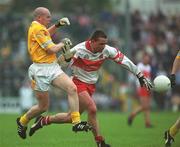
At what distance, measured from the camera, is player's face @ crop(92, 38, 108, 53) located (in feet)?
48.9

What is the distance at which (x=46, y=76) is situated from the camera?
598 inches

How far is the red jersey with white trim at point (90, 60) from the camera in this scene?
15125 mm

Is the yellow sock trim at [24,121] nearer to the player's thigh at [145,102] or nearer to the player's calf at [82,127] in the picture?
the player's calf at [82,127]

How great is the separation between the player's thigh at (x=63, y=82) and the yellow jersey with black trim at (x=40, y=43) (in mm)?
429

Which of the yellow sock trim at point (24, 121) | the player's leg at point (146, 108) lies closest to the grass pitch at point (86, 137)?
the player's leg at point (146, 108)

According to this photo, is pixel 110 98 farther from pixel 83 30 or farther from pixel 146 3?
pixel 146 3

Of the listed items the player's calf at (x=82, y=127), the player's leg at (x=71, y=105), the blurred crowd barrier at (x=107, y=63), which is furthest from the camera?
the blurred crowd barrier at (x=107, y=63)

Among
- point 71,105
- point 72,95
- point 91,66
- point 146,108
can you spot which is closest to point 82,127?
point 71,105

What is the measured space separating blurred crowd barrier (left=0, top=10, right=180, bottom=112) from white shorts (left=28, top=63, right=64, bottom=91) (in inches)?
720

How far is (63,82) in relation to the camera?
15.0m

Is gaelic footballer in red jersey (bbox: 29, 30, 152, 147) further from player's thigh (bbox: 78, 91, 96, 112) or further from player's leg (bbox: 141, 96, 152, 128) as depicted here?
player's leg (bbox: 141, 96, 152, 128)

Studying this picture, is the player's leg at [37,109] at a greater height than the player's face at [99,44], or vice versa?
the player's face at [99,44]

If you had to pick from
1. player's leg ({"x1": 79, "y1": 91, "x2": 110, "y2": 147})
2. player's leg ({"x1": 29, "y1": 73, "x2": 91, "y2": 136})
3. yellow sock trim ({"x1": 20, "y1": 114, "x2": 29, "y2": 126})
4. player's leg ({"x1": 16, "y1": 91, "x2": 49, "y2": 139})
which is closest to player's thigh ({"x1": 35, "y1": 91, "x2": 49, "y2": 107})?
player's leg ({"x1": 16, "y1": 91, "x2": 49, "y2": 139})

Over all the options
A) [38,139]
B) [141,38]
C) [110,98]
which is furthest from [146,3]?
[38,139]
